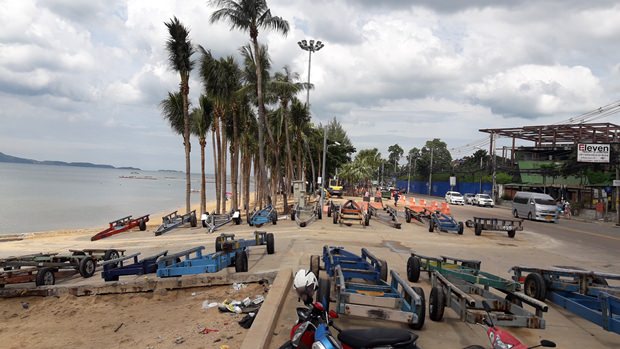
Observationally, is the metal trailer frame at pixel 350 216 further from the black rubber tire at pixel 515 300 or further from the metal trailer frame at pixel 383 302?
the black rubber tire at pixel 515 300

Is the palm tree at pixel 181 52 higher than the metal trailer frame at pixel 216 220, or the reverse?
the palm tree at pixel 181 52

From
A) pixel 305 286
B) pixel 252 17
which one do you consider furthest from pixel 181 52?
pixel 305 286

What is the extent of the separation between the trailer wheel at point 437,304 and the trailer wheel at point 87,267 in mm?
8280

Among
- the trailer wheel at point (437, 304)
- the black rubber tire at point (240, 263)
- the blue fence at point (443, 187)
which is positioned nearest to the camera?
the trailer wheel at point (437, 304)

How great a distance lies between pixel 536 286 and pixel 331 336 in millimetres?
5407

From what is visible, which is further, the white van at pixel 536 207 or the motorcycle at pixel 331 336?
the white van at pixel 536 207

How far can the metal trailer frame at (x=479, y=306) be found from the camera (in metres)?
5.83

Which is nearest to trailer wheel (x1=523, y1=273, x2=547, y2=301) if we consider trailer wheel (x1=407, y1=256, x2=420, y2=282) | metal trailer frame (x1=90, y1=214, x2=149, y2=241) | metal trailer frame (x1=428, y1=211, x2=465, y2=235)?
trailer wheel (x1=407, y1=256, x2=420, y2=282)

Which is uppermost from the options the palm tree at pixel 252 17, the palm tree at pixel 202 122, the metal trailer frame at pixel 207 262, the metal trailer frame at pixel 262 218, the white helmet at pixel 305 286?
the palm tree at pixel 252 17

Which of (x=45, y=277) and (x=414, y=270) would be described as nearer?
(x=414, y=270)

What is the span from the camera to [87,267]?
10.9 metres

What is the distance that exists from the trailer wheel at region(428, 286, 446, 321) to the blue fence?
203ft

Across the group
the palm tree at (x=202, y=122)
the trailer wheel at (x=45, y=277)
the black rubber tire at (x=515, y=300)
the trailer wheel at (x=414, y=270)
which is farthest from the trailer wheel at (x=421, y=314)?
the palm tree at (x=202, y=122)

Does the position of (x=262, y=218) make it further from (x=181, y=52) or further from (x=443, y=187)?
(x=443, y=187)
